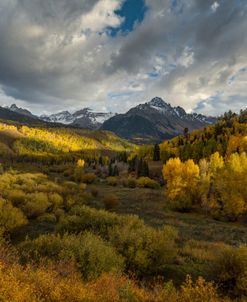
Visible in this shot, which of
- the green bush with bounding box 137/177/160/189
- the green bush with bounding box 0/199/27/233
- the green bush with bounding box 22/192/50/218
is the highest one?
the green bush with bounding box 0/199/27/233

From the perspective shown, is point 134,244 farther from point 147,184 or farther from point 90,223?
point 147,184

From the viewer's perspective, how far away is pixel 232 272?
572 inches

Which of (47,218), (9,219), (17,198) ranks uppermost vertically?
(9,219)

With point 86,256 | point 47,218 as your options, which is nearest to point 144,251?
point 86,256

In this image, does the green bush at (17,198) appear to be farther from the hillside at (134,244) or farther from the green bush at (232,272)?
the green bush at (232,272)

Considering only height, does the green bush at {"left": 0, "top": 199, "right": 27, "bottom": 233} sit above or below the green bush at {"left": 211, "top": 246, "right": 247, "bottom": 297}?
below

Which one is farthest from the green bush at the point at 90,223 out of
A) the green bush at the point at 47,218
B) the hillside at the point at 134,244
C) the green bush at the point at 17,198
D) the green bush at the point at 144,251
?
the green bush at the point at 17,198

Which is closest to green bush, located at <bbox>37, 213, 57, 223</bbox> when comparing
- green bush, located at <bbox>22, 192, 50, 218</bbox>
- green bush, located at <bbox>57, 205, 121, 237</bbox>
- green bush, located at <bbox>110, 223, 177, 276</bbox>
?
green bush, located at <bbox>22, 192, 50, 218</bbox>

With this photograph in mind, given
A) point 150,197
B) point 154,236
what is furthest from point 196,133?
point 154,236

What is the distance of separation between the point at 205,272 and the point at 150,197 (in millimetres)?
45027

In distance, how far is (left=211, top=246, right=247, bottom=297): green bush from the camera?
13823 millimetres

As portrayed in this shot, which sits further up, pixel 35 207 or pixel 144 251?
pixel 144 251

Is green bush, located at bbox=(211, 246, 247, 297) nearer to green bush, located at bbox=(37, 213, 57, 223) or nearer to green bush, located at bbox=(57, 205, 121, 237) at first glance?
green bush, located at bbox=(57, 205, 121, 237)

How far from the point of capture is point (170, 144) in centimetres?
15150
